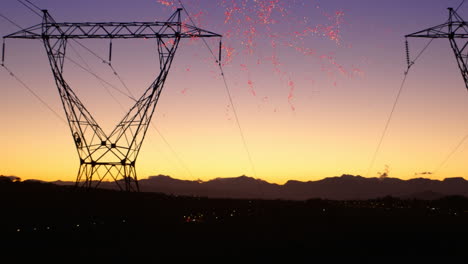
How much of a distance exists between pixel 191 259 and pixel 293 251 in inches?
239

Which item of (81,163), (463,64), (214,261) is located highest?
(463,64)

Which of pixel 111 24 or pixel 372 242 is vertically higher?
pixel 111 24

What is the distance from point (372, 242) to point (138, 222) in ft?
49.2

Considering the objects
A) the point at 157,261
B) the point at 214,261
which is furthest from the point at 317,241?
the point at 157,261

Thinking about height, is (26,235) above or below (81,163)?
below

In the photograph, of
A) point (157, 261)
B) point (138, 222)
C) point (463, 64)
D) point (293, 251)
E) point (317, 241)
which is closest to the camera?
point (157, 261)

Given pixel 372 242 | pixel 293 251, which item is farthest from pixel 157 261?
pixel 372 242

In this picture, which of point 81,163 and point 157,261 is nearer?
point 157,261

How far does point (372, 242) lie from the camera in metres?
30.3

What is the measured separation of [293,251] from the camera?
2517 centimetres

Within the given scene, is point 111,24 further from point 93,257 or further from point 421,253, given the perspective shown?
point 421,253

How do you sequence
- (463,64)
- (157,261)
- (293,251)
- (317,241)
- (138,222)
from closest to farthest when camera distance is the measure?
(157,261) < (293,251) < (317,241) < (138,222) < (463,64)

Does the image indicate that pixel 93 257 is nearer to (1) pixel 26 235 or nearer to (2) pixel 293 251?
(1) pixel 26 235

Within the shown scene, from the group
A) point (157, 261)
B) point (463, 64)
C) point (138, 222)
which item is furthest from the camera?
point (463, 64)
